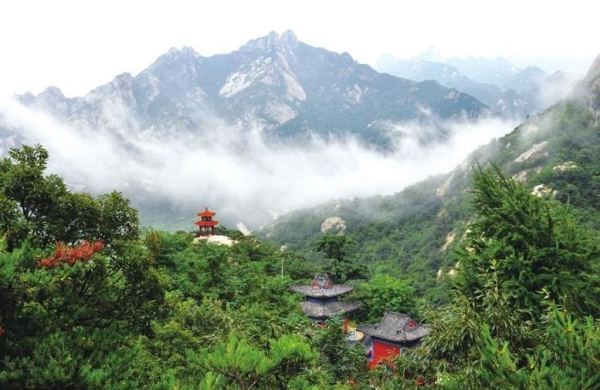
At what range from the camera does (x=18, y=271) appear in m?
6.83

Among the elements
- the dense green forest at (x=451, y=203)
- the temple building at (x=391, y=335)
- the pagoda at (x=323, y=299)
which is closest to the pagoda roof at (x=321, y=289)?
the pagoda at (x=323, y=299)

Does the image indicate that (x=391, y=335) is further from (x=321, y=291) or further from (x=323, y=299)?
(x=321, y=291)

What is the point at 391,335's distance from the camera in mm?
28203

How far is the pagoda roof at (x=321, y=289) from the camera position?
34.5m

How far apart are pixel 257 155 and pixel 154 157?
4166cm

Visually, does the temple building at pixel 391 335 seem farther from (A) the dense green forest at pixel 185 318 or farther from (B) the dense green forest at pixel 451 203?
(B) the dense green forest at pixel 451 203

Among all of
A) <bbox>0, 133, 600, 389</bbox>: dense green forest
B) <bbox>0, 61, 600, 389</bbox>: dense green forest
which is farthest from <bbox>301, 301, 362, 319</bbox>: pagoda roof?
<bbox>0, 133, 600, 389</bbox>: dense green forest

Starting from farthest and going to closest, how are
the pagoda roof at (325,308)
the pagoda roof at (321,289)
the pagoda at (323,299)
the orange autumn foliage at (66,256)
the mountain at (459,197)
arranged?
the mountain at (459,197), the pagoda roof at (321,289), the pagoda at (323,299), the pagoda roof at (325,308), the orange autumn foliage at (66,256)

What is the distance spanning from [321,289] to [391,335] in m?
7.93

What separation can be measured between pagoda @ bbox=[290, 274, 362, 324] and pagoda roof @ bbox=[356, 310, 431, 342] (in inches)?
171

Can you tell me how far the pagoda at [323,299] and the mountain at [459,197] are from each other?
17.9 metres

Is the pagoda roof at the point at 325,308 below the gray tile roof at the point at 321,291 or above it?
below

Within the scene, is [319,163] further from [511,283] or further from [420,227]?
[511,283]

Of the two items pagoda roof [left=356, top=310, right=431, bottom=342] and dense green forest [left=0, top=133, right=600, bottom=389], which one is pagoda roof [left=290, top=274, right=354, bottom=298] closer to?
pagoda roof [left=356, top=310, right=431, bottom=342]
